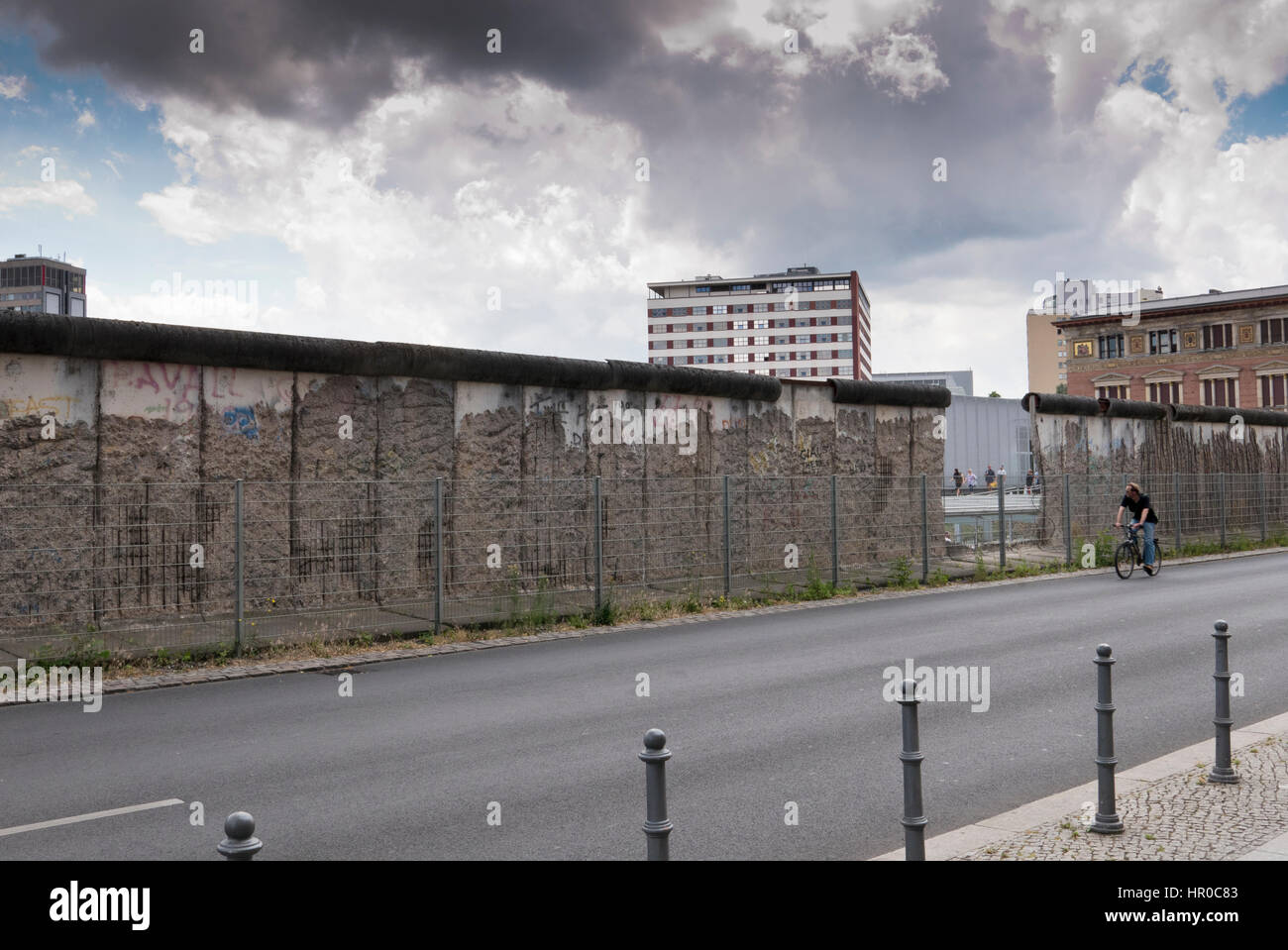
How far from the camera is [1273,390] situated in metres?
73.2

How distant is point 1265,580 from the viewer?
17828 millimetres

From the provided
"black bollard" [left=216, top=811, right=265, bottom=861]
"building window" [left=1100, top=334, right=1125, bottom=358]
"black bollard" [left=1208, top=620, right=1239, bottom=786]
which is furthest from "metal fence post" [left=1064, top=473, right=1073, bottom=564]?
"building window" [left=1100, top=334, right=1125, bottom=358]

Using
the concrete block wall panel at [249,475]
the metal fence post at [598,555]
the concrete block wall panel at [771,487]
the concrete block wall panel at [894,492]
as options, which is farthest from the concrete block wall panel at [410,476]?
the concrete block wall panel at [894,492]

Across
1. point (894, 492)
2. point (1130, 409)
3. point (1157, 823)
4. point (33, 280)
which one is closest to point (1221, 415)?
point (1130, 409)

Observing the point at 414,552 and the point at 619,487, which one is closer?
the point at 414,552

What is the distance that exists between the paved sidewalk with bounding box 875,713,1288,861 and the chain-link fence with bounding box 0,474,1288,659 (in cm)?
781

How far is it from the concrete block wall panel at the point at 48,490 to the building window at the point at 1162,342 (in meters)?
79.8

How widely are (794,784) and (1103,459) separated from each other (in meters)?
21.3

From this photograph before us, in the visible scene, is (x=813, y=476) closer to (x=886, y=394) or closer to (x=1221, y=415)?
(x=886, y=394)

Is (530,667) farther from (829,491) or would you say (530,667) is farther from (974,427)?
(974,427)

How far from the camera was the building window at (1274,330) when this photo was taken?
73.0 meters

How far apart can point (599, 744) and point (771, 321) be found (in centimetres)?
18092

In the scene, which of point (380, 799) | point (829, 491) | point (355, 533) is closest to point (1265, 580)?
point (829, 491)

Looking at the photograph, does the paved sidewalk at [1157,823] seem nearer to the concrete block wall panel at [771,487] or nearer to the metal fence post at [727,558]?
the metal fence post at [727,558]
